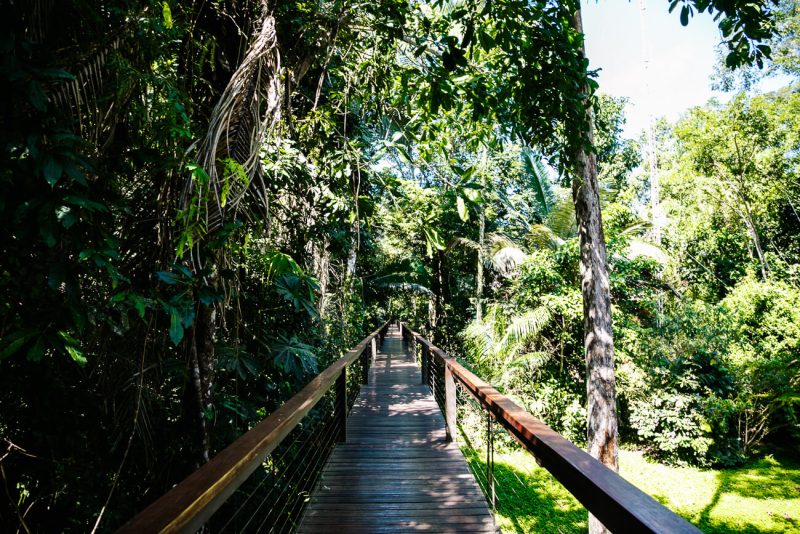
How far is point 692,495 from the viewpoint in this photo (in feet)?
25.4

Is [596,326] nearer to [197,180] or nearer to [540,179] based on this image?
[197,180]

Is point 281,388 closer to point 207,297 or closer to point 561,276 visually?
point 207,297

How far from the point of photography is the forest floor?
6844mm

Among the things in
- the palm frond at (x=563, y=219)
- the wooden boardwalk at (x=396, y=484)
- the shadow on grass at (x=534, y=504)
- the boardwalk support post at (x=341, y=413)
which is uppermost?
the palm frond at (x=563, y=219)

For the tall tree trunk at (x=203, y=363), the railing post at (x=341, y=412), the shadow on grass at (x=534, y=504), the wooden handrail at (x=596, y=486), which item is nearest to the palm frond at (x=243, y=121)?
the tall tree trunk at (x=203, y=363)

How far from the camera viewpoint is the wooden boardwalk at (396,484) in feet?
8.50

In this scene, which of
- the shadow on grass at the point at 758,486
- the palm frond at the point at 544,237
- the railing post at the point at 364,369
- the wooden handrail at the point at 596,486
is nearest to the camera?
the wooden handrail at the point at 596,486

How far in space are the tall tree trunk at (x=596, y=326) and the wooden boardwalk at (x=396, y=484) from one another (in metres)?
1.99

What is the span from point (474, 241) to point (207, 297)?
1368 cm

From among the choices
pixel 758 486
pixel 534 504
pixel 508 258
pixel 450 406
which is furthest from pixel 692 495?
pixel 508 258

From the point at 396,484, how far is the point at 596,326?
333cm

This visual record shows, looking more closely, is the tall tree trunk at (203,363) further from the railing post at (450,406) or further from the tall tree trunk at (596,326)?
the tall tree trunk at (596,326)

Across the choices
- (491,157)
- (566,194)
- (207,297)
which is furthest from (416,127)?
(491,157)

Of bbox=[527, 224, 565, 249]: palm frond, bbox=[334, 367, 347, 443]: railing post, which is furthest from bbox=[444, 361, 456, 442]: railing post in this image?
bbox=[527, 224, 565, 249]: palm frond
